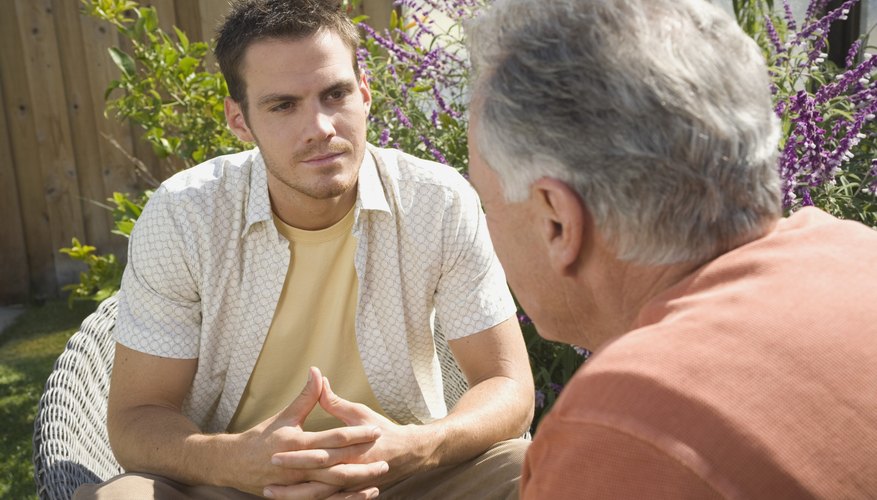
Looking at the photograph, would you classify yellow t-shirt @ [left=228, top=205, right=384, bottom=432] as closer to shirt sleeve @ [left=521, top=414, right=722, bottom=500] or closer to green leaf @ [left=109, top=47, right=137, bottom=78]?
shirt sleeve @ [left=521, top=414, right=722, bottom=500]

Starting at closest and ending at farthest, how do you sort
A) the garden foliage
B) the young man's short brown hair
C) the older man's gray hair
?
the older man's gray hair → the young man's short brown hair → the garden foliage

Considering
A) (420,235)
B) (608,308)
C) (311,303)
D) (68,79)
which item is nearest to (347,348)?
(311,303)

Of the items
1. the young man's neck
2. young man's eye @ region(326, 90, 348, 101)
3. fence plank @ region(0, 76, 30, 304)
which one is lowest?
fence plank @ region(0, 76, 30, 304)

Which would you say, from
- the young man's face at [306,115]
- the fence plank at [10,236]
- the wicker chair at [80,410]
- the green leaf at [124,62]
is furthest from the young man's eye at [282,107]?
the fence plank at [10,236]

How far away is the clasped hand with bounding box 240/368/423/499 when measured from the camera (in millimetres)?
1883

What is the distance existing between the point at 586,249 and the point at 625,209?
0.08 metres

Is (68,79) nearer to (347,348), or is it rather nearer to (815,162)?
(347,348)

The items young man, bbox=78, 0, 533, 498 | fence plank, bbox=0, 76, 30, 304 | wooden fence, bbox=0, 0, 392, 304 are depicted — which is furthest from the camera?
fence plank, bbox=0, 76, 30, 304

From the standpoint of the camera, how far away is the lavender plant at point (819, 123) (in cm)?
230

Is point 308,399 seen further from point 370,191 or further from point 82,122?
point 82,122

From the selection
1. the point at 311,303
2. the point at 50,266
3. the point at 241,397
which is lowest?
the point at 50,266

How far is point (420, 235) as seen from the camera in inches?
88.4

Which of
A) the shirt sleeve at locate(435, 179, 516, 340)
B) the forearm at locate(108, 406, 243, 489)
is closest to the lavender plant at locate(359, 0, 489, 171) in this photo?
the shirt sleeve at locate(435, 179, 516, 340)

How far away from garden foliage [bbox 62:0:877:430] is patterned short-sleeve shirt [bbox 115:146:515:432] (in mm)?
510
